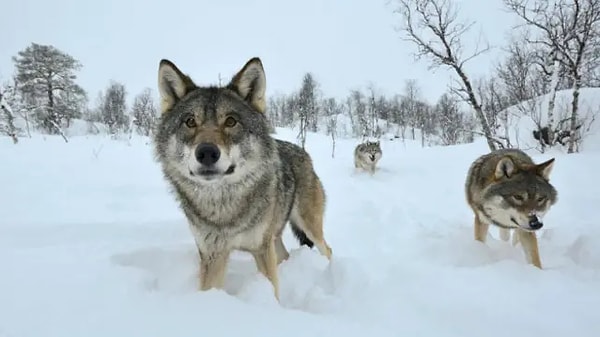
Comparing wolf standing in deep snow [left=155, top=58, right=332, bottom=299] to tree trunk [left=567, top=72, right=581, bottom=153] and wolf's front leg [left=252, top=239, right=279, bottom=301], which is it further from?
tree trunk [left=567, top=72, right=581, bottom=153]

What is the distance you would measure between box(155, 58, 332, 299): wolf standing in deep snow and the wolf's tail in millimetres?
1047

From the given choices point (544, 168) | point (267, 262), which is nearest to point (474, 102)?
point (544, 168)

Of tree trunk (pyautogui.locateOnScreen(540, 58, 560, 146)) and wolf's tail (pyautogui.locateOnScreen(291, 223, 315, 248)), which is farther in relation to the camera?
tree trunk (pyautogui.locateOnScreen(540, 58, 560, 146))

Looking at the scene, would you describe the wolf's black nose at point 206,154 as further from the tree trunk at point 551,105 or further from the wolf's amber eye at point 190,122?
the tree trunk at point 551,105

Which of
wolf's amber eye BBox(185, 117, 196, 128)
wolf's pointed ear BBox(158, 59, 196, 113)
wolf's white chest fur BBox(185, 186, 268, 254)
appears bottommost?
wolf's white chest fur BBox(185, 186, 268, 254)

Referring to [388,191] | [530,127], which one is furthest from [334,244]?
[530,127]

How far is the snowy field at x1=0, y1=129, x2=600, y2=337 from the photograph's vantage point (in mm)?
1878

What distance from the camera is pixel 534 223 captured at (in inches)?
151

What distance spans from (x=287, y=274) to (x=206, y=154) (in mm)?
1632

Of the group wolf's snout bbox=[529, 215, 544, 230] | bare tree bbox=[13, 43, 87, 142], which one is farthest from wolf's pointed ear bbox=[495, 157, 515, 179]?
bare tree bbox=[13, 43, 87, 142]

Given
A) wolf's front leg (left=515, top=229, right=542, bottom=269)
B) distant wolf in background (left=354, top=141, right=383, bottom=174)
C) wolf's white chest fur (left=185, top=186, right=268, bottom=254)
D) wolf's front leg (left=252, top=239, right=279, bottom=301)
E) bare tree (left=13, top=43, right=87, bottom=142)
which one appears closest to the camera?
wolf's white chest fur (left=185, top=186, right=268, bottom=254)

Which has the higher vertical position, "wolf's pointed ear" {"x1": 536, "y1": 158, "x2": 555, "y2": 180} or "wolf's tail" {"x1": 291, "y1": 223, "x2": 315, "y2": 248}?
"wolf's pointed ear" {"x1": 536, "y1": 158, "x2": 555, "y2": 180}

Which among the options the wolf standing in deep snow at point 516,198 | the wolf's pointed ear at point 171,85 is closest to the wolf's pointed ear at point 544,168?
the wolf standing in deep snow at point 516,198

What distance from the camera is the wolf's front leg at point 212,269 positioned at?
2.89 m
